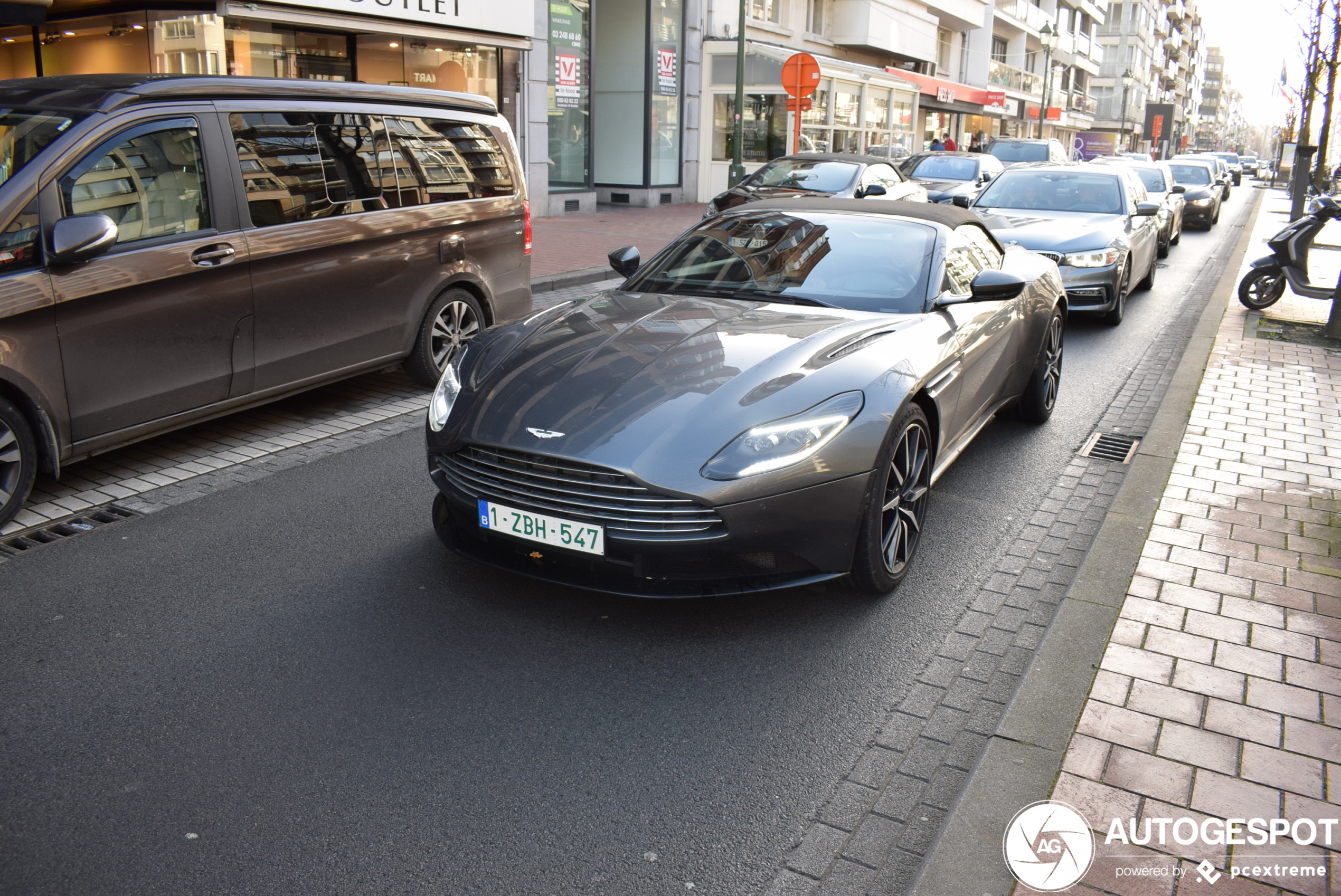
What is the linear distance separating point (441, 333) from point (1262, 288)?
8835 millimetres

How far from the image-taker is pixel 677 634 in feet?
12.9

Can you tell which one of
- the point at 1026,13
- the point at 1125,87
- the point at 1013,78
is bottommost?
the point at 1013,78

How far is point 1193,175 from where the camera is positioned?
2603cm

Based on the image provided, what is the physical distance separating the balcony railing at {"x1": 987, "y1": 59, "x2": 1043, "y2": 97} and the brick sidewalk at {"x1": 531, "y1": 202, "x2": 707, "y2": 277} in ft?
124

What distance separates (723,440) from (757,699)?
34.5 inches

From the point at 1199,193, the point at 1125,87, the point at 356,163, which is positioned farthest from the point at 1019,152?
the point at 1125,87

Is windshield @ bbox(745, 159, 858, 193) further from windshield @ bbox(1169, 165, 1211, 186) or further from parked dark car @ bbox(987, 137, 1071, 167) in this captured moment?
windshield @ bbox(1169, 165, 1211, 186)

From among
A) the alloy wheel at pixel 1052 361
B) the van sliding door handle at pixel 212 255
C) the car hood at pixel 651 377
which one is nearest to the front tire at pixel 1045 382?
the alloy wheel at pixel 1052 361

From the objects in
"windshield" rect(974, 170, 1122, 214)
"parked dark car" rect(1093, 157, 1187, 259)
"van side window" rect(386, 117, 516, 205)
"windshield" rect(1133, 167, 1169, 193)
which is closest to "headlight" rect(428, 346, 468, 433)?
"van side window" rect(386, 117, 516, 205)

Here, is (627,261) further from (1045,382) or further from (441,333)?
(1045,382)

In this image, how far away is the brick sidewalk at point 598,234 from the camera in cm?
1407

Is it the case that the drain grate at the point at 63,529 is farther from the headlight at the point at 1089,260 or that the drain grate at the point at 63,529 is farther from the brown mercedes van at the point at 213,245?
the headlight at the point at 1089,260

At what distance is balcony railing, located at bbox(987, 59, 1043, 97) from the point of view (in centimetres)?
5559

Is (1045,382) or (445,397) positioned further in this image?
(1045,382)
